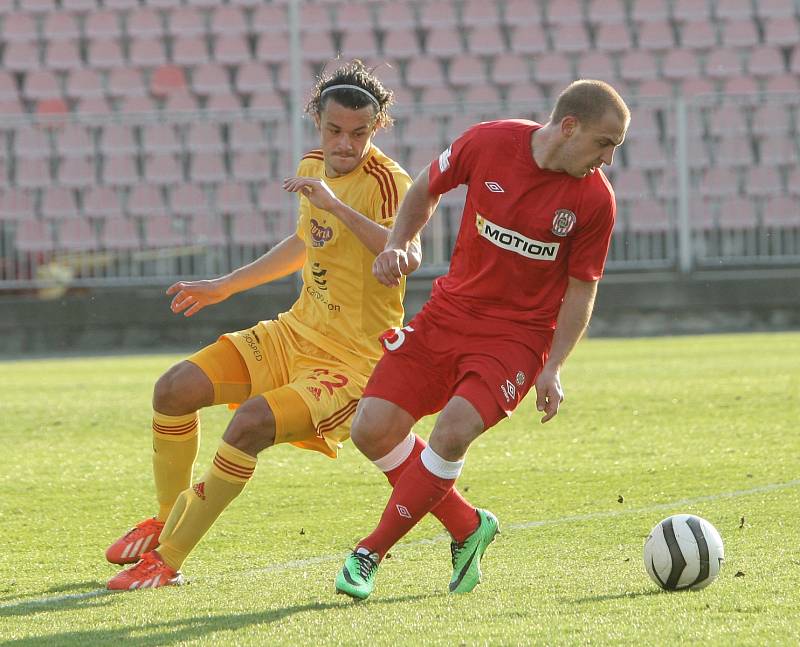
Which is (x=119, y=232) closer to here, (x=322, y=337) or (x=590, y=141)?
(x=322, y=337)

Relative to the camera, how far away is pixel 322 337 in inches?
190

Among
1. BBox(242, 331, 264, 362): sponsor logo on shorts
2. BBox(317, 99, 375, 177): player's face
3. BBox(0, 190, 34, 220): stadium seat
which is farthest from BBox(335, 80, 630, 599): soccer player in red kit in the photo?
BBox(0, 190, 34, 220): stadium seat

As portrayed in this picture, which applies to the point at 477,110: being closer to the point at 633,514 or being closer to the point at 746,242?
the point at 746,242

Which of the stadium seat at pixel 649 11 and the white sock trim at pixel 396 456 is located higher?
the stadium seat at pixel 649 11

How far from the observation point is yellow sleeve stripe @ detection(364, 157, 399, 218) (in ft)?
15.6

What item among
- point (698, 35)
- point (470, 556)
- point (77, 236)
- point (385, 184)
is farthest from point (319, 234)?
point (698, 35)

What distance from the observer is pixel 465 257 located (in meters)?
4.30

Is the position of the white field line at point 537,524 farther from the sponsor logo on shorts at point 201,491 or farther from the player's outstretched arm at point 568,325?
the player's outstretched arm at point 568,325

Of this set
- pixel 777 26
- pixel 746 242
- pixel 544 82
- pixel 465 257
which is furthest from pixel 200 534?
pixel 777 26

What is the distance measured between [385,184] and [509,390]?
1.08 metres

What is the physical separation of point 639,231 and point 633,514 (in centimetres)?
1088

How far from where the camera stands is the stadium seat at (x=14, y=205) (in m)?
15.7

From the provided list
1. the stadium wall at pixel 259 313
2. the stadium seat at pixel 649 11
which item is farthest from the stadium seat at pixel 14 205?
the stadium seat at pixel 649 11

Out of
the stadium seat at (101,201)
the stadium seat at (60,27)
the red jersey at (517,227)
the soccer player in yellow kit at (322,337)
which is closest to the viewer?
the red jersey at (517,227)
